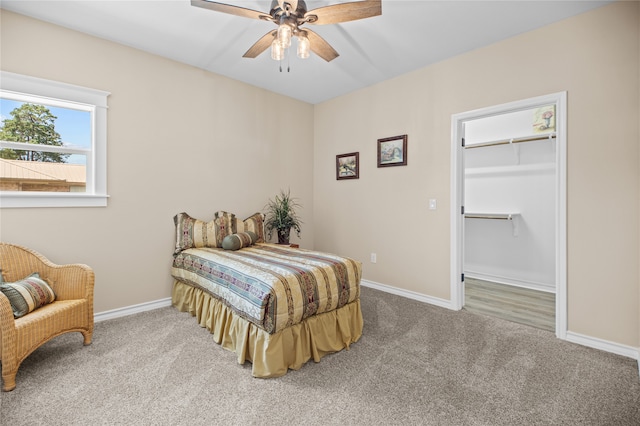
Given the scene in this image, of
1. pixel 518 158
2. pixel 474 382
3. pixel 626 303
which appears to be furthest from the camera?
pixel 518 158

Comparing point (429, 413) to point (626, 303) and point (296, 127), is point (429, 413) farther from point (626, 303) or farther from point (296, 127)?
point (296, 127)

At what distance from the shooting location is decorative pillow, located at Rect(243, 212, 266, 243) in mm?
3733

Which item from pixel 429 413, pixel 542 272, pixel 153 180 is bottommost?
pixel 429 413

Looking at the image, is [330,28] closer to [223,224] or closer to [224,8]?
[224,8]

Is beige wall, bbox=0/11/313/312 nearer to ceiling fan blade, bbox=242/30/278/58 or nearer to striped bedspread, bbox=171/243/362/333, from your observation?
striped bedspread, bbox=171/243/362/333

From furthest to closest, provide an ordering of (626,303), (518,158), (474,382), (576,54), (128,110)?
(518,158) < (128,110) < (576,54) < (626,303) < (474,382)

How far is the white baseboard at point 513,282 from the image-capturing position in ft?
12.7

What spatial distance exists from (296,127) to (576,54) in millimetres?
3238

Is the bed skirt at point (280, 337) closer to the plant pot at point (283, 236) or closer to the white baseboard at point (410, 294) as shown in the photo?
the white baseboard at point (410, 294)

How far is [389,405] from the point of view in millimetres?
1717

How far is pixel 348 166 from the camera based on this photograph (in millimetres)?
4293

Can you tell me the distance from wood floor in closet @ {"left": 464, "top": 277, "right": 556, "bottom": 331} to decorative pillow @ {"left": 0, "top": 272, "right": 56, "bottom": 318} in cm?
380

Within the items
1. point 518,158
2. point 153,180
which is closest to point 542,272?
point 518,158

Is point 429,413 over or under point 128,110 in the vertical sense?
under
